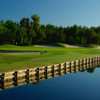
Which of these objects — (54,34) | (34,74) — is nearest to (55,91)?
(34,74)

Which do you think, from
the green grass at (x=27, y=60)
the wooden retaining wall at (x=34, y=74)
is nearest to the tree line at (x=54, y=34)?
the green grass at (x=27, y=60)

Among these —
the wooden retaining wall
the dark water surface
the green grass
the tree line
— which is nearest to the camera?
the dark water surface

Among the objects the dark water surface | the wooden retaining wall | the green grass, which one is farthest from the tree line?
the dark water surface

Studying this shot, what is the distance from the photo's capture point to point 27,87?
116 ft

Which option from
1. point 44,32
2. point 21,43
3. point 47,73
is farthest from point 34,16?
point 47,73

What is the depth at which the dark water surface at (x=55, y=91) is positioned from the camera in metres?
30.8

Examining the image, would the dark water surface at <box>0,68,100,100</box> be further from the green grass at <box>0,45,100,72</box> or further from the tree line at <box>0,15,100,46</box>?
the tree line at <box>0,15,100,46</box>

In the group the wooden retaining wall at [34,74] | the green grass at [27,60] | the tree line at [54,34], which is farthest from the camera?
the tree line at [54,34]

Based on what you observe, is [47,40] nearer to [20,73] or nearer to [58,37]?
[58,37]

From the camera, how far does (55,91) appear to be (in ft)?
113

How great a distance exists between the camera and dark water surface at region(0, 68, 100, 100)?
30.8 metres

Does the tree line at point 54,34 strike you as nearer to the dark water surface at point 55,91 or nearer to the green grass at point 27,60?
the green grass at point 27,60

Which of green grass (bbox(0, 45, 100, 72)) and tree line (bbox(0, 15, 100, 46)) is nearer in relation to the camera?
green grass (bbox(0, 45, 100, 72))

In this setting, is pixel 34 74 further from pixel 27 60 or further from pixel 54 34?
pixel 54 34
